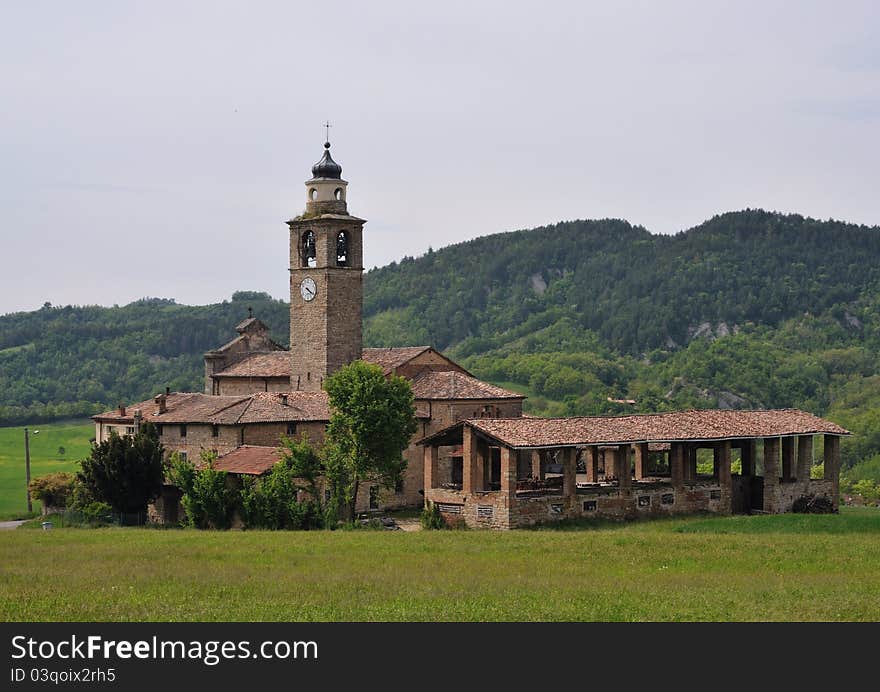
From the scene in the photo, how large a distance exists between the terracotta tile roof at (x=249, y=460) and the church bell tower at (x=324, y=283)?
6.40 m

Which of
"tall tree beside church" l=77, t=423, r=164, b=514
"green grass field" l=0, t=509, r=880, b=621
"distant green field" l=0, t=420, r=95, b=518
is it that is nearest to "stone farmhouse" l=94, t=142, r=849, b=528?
"tall tree beside church" l=77, t=423, r=164, b=514

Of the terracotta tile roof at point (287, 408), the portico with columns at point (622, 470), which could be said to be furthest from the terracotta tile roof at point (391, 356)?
the portico with columns at point (622, 470)

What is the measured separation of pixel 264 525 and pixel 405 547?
39.1 ft

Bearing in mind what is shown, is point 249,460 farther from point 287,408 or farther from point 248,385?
point 248,385

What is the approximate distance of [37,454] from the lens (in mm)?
107188

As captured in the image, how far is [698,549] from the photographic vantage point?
1554 inches

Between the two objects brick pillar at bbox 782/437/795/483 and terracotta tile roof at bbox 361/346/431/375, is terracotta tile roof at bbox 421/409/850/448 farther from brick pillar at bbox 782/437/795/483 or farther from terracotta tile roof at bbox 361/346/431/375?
terracotta tile roof at bbox 361/346/431/375

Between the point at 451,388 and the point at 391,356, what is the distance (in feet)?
14.6

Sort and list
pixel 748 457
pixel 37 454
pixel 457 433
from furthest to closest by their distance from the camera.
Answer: pixel 37 454 < pixel 748 457 < pixel 457 433

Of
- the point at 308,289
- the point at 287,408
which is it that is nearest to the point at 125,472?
the point at 287,408

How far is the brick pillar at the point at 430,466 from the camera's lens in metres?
51.2

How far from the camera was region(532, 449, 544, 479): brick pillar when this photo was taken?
188 ft

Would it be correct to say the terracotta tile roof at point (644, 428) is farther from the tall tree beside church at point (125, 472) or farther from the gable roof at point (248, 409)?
the tall tree beside church at point (125, 472)
